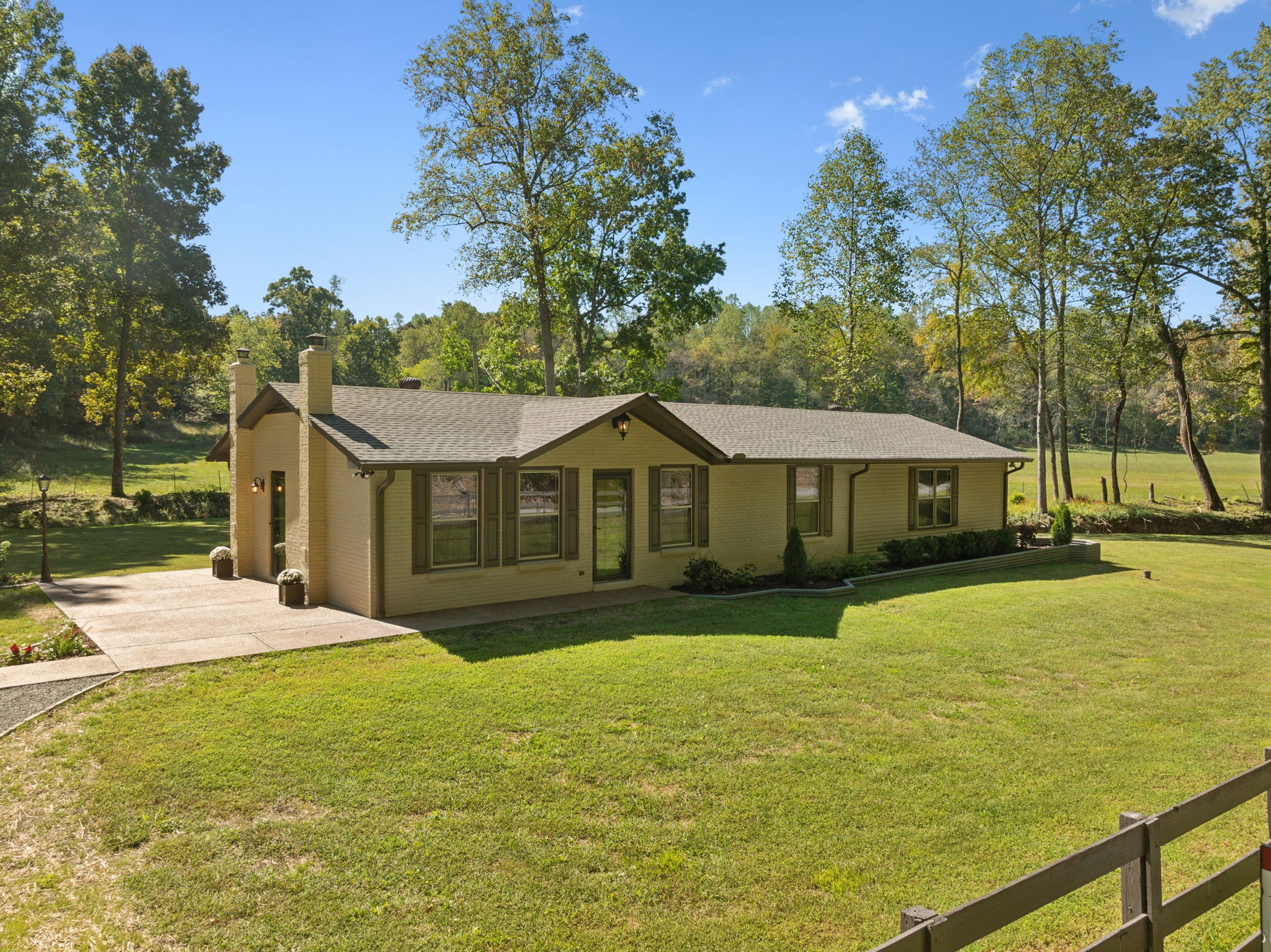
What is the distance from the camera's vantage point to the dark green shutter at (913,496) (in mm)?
18844

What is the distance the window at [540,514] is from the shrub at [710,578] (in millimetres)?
2741

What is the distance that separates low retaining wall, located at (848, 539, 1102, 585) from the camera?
1666cm

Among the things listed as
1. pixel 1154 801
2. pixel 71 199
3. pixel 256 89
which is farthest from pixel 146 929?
pixel 71 199

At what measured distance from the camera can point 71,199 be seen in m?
26.2

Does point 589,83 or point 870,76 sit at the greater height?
point 589,83

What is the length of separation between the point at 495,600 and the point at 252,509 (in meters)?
6.83

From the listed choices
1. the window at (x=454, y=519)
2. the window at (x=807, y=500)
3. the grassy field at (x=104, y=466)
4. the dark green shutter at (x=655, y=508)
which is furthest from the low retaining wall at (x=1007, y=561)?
the grassy field at (x=104, y=466)

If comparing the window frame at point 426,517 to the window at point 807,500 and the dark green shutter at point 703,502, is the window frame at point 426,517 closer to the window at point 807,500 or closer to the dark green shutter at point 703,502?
the dark green shutter at point 703,502

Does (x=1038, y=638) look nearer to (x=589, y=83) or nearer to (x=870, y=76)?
(x=870, y=76)

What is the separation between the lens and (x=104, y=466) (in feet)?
119

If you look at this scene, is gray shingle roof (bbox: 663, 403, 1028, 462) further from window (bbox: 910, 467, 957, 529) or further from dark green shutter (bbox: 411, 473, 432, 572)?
dark green shutter (bbox: 411, 473, 432, 572)

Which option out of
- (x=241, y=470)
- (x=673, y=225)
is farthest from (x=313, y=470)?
(x=673, y=225)

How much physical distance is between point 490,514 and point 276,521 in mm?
5448

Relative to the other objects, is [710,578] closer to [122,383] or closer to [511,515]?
[511,515]
